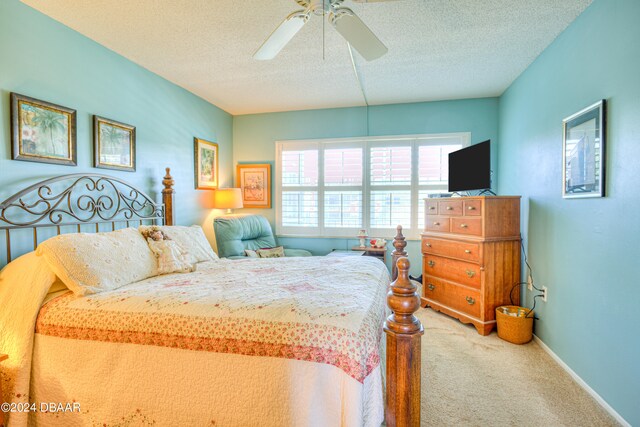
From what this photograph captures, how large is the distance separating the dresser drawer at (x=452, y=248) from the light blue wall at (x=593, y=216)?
0.51 m

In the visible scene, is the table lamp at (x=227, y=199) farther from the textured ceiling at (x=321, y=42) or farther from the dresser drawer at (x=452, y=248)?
the dresser drawer at (x=452, y=248)

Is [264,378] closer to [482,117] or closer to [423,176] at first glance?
[423,176]

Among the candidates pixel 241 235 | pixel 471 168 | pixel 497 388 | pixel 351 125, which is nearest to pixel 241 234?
pixel 241 235

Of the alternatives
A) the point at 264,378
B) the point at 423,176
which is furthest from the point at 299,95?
the point at 264,378

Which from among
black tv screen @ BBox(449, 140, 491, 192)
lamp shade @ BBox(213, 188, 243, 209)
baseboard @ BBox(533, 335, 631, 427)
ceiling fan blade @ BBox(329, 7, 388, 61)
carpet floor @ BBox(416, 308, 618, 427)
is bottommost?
carpet floor @ BBox(416, 308, 618, 427)

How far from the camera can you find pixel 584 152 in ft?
6.82

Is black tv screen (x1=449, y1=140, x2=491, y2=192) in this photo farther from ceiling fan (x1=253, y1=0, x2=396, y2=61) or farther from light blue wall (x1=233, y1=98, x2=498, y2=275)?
ceiling fan (x1=253, y1=0, x2=396, y2=61)

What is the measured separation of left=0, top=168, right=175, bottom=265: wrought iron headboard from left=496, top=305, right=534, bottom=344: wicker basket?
331 centimetres

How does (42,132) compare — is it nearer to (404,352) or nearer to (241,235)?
(241,235)

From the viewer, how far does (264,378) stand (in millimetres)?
1229

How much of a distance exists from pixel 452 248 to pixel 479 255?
0.32 m

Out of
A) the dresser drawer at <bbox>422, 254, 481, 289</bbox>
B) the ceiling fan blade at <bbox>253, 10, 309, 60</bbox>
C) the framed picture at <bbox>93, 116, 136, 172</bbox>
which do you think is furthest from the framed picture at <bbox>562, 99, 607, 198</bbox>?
the framed picture at <bbox>93, 116, 136, 172</bbox>

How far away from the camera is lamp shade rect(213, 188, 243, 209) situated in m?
4.01

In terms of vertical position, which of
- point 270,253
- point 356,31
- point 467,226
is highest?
point 356,31
